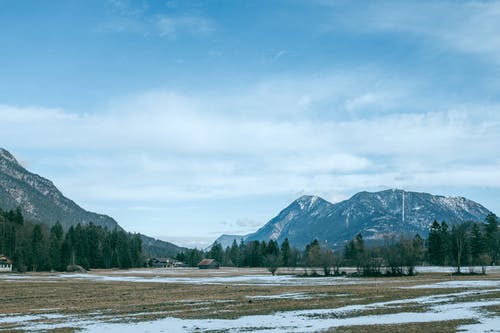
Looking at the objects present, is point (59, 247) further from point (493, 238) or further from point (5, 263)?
point (493, 238)

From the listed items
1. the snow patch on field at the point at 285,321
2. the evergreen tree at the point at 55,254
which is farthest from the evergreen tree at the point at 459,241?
the evergreen tree at the point at 55,254

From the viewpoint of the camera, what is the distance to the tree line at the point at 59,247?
144 meters

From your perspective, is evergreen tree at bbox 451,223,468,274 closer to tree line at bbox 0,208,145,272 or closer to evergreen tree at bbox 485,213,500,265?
evergreen tree at bbox 485,213,500,265

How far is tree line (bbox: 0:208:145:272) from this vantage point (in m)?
144

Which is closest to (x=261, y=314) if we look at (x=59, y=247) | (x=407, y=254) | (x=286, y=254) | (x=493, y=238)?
(x=407, y=254)

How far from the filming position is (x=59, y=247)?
152 m

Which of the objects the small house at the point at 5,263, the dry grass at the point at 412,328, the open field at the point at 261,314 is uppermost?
the dry grass at the point at 412,328

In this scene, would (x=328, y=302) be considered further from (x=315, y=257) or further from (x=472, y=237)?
(x=472, y=237)

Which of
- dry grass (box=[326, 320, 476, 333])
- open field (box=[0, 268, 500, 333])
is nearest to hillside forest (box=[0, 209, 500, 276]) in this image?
open field (box=[0, 268, 500, 333])

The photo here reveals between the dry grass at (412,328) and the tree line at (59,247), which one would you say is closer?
the dry grass at (412,328)

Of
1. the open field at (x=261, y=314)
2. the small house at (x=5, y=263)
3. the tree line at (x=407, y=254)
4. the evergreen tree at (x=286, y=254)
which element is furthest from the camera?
the evergreen tree at (x=286, y=254)

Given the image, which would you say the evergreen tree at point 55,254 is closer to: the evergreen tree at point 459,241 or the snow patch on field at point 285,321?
the evergreen tree at point 459,241

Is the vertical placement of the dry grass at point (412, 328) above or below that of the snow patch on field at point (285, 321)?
above

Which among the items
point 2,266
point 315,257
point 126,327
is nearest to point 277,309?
point 126,327
